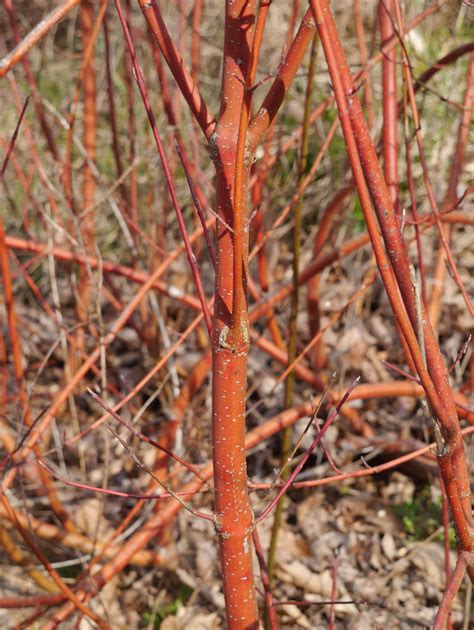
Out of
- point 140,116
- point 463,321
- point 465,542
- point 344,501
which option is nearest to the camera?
point 465,542

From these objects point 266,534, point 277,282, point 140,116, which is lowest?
point 266,534

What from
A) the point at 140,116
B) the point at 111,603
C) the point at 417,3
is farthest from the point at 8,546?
the point at 417,3

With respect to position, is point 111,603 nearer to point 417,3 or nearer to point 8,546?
point 8,546

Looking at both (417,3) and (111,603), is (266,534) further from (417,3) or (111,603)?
(417,3)

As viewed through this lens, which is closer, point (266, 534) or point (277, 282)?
point (266, 534)

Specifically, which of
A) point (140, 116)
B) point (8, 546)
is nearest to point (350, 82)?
point (8, 546)

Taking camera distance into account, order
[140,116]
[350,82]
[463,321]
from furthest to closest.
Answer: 1. [140,116]
2. [463,321]
3. [350,82]

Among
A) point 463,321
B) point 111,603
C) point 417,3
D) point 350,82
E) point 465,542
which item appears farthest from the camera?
point 417,3

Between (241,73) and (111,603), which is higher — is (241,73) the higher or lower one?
the higher one

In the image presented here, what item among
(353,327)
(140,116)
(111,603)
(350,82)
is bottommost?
(111,603)
